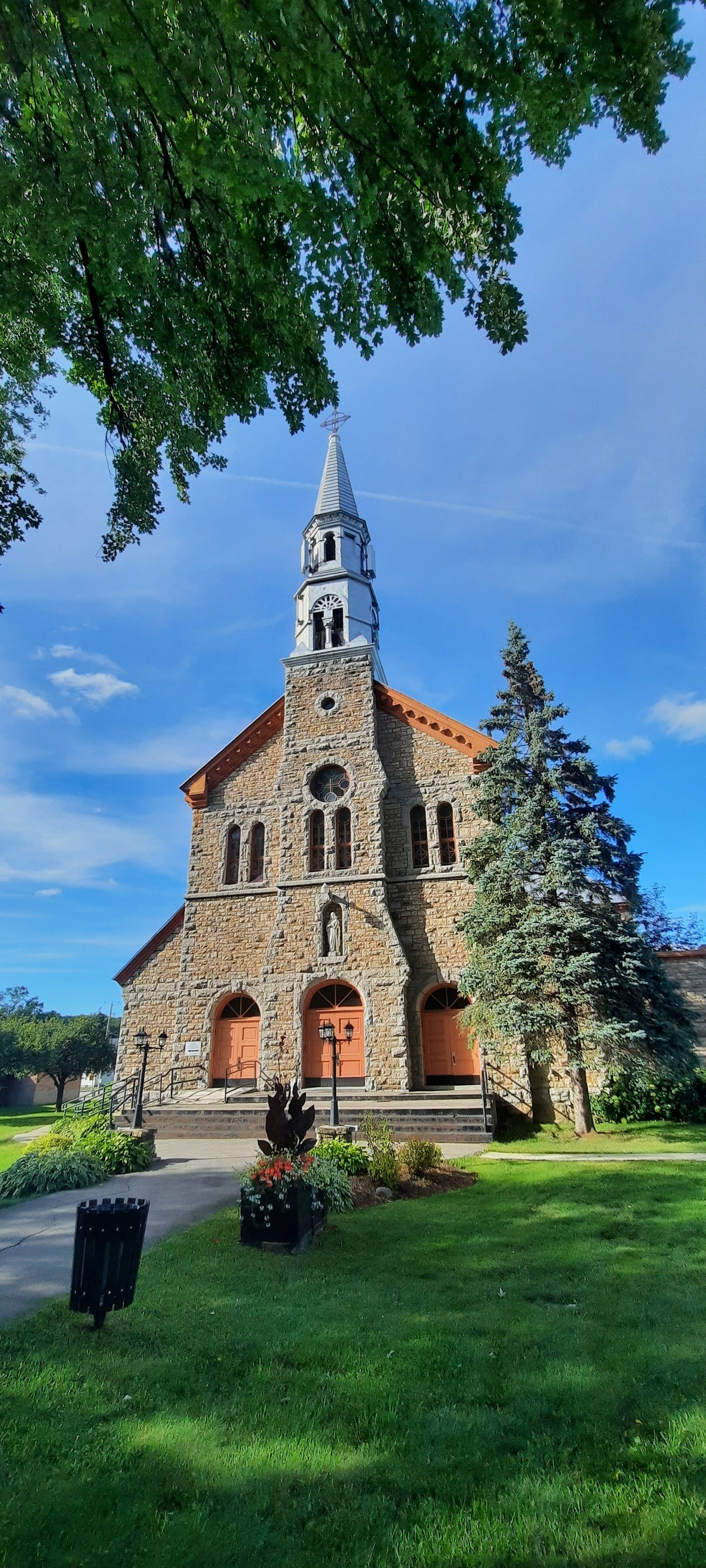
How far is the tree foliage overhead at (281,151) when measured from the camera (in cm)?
334

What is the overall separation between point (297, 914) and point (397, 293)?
1822 cm

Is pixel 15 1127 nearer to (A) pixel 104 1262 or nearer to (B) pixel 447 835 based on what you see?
(B) pixel 447 835

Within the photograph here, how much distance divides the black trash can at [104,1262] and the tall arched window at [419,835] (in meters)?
17.1

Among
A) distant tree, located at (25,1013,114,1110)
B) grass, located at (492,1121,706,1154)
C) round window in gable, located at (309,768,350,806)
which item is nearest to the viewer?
grass, located at (492,1121,706,1154)

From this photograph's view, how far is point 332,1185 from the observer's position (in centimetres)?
877

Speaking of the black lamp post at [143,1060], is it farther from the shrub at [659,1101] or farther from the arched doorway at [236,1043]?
the shrub at [659,1101]

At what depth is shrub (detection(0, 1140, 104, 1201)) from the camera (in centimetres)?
979

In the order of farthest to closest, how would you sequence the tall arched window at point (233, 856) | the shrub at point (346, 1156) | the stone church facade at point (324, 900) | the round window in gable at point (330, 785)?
the tall arched window at point (233, 856), the round window in gable at point (330, 785), the stone church facade at point (324, 900), the shrub at point (346, 1156)

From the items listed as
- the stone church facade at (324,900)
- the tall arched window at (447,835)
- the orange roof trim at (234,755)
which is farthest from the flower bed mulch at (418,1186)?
the orange roof trim at (234,755)

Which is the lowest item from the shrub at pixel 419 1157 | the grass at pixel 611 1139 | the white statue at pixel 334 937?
the grass at pixel 611 1139

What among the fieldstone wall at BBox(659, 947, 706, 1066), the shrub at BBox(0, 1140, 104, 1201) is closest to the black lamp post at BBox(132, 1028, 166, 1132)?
the shrub at BBox(0, 1140, 104, 1201)

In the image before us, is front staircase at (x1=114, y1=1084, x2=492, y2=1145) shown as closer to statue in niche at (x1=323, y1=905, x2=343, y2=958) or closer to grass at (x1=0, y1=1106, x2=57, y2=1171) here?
grass at (x1=0, y1=1106, x2=57, y2=1171)

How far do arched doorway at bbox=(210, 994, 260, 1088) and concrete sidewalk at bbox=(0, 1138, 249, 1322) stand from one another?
693 centimetres

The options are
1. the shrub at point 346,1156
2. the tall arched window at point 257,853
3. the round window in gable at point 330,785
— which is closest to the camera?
the shrub at point 346,1156
